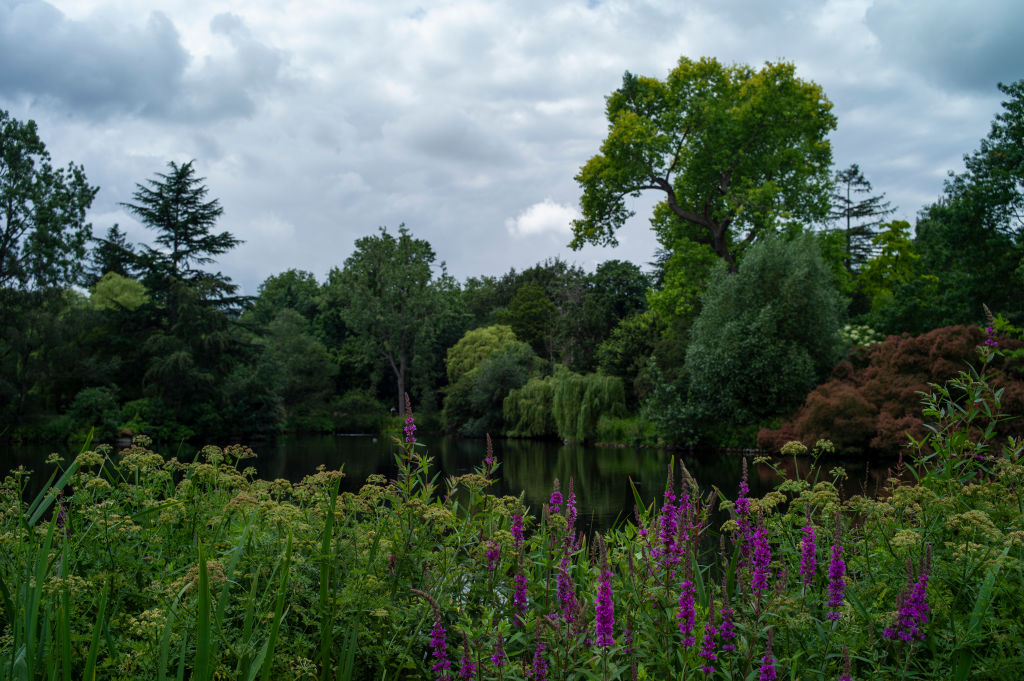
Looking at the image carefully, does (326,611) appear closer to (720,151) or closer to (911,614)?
(911,614)

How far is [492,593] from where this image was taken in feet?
7.45

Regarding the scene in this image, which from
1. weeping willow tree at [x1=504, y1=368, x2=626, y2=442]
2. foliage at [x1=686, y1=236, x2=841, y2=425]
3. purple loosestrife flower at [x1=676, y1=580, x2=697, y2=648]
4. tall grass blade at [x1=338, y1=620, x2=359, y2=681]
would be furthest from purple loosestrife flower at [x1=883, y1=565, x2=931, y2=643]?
weeping willow tree at [x1=504, y1=368, x2=626, y2=442]

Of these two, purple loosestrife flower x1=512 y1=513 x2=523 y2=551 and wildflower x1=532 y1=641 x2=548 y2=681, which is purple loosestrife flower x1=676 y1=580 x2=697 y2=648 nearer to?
wildflower x1=532 y1=641 x2=548 y2=681

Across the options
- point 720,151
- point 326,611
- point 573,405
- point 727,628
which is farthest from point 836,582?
point 573,405

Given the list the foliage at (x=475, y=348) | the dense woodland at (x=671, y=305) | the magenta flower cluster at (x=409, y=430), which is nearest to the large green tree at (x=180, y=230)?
the dense woodland at (x=671, y=305)

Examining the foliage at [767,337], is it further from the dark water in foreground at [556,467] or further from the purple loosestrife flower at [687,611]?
the purple loosestrife flower at [687,611]

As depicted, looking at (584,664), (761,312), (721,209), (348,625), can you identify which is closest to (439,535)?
(348,625)

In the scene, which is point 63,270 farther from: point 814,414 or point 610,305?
point 814,414

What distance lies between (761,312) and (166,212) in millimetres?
25702

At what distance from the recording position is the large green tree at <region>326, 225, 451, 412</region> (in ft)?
134

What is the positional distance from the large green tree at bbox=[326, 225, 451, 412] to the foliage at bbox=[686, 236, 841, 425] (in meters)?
22.9

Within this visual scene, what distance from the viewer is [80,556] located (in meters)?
2.18

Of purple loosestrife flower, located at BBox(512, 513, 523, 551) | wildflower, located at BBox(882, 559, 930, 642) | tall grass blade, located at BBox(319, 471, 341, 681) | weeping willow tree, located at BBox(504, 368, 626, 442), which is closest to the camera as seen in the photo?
wildflower, located at BBox(882, 559, 930, 642)

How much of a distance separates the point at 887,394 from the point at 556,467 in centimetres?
801
